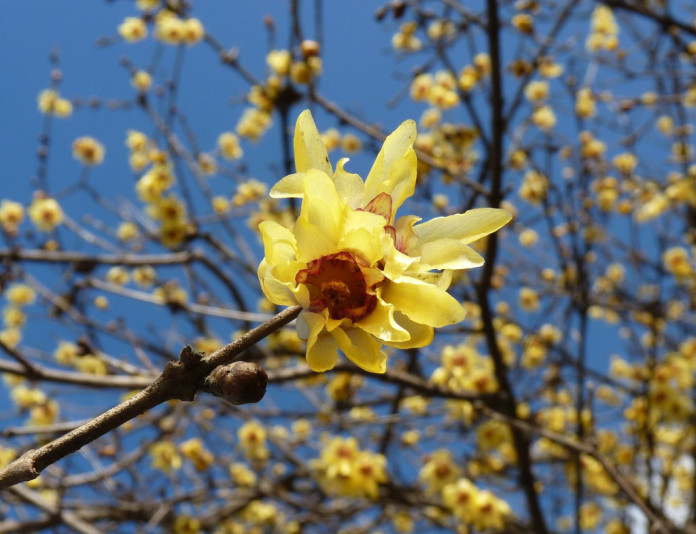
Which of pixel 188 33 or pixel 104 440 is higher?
pixel 188 33

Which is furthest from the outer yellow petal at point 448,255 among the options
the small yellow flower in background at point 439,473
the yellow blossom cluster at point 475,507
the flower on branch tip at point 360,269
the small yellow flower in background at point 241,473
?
the small yellow flower in background at point 241,473

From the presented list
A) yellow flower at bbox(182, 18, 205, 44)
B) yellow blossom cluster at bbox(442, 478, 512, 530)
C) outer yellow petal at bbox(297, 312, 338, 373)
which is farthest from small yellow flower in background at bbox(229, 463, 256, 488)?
outer yellow petal at bbox(297, 312, 338, 373)

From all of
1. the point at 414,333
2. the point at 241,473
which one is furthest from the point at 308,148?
the point at 241,473

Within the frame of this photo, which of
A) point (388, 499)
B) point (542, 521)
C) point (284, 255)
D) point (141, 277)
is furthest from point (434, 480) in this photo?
point (284, 255)

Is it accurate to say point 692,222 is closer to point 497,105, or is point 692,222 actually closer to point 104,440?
point 497,105

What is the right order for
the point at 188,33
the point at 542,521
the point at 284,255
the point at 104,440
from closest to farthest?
the point at 284,255
the point at 542,521
the point at 104,440
the point at 188,33

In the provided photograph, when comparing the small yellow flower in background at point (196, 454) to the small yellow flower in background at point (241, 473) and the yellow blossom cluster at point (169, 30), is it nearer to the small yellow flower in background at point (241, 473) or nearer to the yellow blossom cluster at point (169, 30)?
the small yellow flower in background at point (241, 473)

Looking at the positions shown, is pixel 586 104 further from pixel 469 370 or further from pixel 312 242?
pixel 312 242
